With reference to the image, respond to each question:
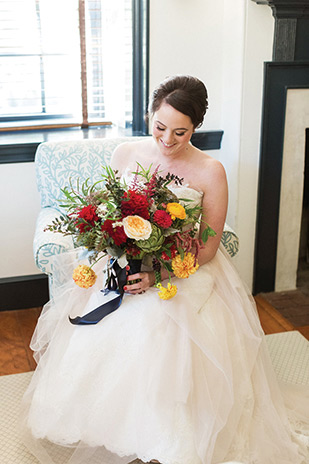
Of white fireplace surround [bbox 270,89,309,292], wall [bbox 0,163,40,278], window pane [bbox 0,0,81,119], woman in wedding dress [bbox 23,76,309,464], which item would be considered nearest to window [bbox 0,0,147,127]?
window pane [bbox 0,0,81,119]

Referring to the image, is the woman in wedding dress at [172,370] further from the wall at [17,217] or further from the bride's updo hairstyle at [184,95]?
the wall at [17,217]

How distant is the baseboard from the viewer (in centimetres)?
316

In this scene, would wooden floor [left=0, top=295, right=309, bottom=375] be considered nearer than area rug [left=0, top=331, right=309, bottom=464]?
No

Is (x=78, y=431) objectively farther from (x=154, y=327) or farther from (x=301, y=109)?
(x=301, y=109)

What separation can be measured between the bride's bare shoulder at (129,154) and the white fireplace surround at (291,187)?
115 centimetres

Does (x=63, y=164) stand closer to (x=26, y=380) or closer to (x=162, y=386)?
(x=26, y=380)

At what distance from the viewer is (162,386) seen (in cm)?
176

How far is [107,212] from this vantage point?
5.81ft

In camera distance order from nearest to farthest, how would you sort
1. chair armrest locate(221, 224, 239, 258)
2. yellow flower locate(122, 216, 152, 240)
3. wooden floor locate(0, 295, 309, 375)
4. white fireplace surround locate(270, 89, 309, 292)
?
yellow flower locate(122, 216, 152, 240), chair armrest locate(221, 224, 239, 258), wooden floor locate(0, 295, 309, 375), white fireplace surround locate(270, 89, 309, 292)

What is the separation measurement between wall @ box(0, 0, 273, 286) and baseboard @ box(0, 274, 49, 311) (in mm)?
48

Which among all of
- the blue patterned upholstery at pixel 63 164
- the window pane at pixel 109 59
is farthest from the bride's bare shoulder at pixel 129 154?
the window pane at pixel 109 59

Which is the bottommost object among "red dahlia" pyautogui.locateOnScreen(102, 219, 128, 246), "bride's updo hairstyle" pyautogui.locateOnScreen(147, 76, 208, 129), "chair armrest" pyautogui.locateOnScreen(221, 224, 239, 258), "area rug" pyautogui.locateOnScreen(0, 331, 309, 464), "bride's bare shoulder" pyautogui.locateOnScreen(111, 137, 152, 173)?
"area rug" pyautogui.locateOnScreen(0, 331, 309, 464)

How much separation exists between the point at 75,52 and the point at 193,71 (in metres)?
0.72

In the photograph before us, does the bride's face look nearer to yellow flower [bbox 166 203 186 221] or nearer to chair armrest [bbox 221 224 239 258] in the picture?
yellow flower [bbox 166 203 186 221]
